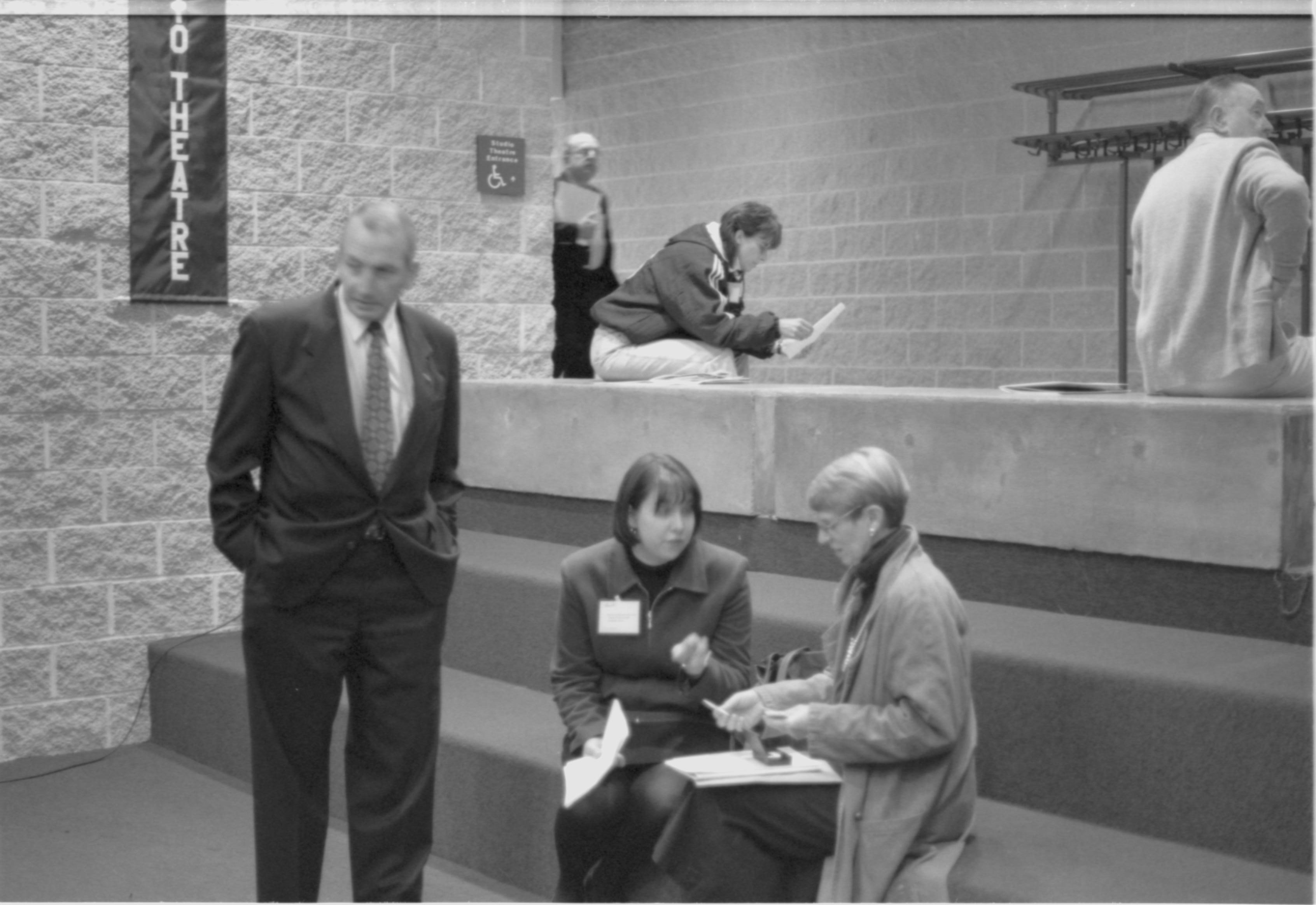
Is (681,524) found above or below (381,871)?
above

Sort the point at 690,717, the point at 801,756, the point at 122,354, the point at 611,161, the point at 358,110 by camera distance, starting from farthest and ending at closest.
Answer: the point at 611,161, the point at 358,110, the point at 122,354, the point at 690,717, the point at 801,756

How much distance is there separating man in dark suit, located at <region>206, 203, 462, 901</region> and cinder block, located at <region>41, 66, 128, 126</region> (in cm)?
228

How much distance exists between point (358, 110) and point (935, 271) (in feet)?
10.5

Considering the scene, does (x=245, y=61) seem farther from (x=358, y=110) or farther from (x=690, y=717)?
(x=690, y=717)

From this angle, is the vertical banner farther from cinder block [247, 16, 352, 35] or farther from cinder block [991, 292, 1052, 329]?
cinder block [991, 292, 1052, 329]

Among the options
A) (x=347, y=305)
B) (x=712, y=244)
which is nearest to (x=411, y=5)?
(x=712, y=244)

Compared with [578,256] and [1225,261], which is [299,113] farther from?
[1225,261]

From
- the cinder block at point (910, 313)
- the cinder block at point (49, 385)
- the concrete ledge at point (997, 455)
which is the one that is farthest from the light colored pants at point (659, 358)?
the cinder block at point (910, 313)

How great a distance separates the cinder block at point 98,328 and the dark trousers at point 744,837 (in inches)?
115

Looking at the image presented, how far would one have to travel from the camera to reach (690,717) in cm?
320

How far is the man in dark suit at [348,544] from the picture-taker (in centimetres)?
300

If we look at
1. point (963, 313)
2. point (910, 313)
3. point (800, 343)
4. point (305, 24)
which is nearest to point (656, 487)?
point (800, 343)

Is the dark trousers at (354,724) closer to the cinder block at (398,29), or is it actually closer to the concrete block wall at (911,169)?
the cinder block at (398,29)

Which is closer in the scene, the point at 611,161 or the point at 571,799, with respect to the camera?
the point at 571,799
